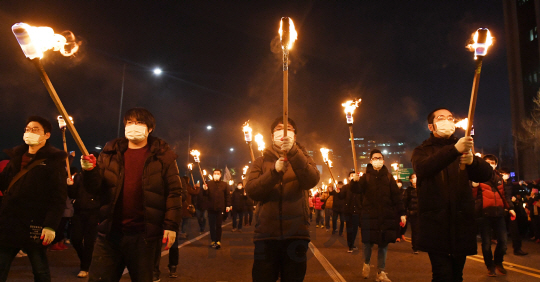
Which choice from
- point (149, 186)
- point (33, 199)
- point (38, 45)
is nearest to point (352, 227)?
point (149, 186)

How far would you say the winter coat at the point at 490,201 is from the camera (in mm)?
7957

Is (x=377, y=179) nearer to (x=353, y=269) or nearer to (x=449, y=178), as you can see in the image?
(x=353, y=269)

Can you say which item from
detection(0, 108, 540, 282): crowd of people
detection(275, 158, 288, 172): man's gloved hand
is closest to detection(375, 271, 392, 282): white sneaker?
detection(0, 108, 540, 282): crowd of people

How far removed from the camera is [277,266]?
3982 millimetres

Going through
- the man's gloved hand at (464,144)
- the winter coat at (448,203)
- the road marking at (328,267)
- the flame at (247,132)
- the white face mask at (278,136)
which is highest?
the flame at (247,132)

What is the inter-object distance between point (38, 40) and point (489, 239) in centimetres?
814

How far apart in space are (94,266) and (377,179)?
212 inches

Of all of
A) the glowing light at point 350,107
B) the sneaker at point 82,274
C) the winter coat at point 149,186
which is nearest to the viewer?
the winter coat at point 149,186

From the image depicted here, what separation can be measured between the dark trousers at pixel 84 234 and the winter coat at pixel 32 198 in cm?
309

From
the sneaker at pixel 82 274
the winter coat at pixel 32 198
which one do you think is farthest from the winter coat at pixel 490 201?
the sneaker at pixel 82 274

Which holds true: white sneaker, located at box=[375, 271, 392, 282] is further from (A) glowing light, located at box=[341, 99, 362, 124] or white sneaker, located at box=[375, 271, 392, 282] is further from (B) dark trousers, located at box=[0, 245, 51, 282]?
(B) dark trousers, located at box=[0, 245, 51, 282]

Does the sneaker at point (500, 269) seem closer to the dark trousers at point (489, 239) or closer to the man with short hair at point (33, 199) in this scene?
the dark trousers at point (489, 239)

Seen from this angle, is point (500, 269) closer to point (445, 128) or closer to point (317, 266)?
point (317, 266)

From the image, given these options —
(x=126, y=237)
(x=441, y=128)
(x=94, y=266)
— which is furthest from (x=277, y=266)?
(x=441, y=128)
